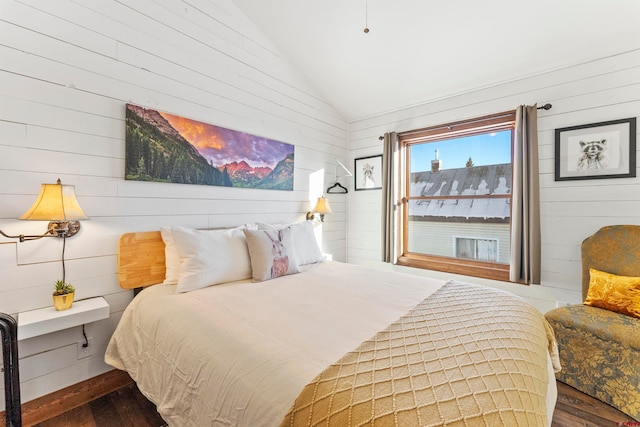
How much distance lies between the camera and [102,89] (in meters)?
1.85

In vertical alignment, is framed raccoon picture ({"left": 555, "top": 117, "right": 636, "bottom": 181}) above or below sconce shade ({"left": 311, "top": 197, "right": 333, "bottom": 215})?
above

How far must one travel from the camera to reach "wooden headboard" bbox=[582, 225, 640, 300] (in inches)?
80.4

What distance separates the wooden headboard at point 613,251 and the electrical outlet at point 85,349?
3597mm

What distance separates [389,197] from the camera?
133 inches

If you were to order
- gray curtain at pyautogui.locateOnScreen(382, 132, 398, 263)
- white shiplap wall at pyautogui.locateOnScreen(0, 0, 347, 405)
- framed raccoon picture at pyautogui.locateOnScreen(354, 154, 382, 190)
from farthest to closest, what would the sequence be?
1. framed raccoon picture at pyautogui.locateOnScreen(354, 154, 382, 190)
2. gray curtain at pyautogui.locateOnScreen(382, 132, 398, 263)
3. white shiplap wall at pyautogui.locateOnScreen(0, 0, 347, 405)

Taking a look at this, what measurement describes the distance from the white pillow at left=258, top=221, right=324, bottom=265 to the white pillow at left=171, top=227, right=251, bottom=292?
476mm

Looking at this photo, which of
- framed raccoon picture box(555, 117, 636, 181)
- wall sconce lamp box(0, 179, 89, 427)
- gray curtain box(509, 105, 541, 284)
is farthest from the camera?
gray curtain box(509, 105, 541, 284)

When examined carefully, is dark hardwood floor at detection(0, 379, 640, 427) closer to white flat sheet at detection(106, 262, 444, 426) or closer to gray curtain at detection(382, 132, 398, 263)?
white flat sheet at detection(106, 262, 444, 426)

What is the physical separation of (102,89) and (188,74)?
650 mm

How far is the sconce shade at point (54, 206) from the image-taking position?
58.0 inches

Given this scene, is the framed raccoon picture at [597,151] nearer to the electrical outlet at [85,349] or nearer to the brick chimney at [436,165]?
the brick chimney at [436,165]

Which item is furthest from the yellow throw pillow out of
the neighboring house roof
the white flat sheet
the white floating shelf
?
the white floating shelf

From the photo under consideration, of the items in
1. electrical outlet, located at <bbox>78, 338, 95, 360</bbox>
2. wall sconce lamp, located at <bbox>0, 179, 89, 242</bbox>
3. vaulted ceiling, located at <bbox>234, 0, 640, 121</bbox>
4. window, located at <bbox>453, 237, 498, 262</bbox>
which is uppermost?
vaulted ceiling, located at <bbox>234, 0, 640, 121</bbox>

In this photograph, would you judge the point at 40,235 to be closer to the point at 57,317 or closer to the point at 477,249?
the point at 57,317
